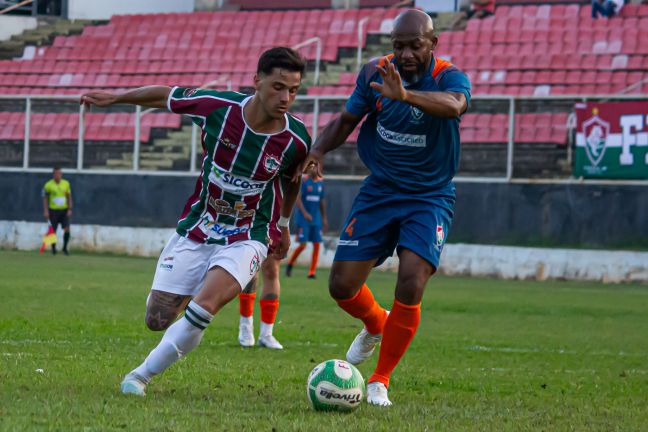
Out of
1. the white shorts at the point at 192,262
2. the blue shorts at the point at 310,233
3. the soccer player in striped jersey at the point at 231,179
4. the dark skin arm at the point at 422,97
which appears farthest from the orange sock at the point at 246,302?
the blue shorts at the point at 310,233

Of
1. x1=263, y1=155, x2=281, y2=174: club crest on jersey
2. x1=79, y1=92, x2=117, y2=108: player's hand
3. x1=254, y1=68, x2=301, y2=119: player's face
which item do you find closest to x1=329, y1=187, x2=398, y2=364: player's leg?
x1=263, y1=155, x2=281, y2=174: club crest on jersey

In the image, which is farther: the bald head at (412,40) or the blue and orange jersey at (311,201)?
Result: the blue and orange jersey at (311,201)

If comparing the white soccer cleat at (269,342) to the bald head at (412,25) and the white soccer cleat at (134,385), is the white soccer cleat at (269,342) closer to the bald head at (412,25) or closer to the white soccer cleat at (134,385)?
the white soccer cleat at (134,385)

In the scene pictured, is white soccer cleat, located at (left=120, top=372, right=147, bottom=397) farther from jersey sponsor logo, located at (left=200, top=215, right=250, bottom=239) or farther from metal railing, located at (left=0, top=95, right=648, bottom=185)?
metal railing, located at (left=0, top=95, right=648, bottom=185)

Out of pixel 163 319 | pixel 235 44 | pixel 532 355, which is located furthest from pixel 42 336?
pixel 235 44

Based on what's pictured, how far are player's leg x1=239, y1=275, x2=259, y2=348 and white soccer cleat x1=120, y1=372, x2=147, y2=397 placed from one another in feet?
11.4

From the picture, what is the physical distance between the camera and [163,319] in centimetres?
658

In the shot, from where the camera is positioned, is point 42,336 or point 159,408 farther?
point 42,336

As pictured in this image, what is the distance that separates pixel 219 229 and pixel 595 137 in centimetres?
1640

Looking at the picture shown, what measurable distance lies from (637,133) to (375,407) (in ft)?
54.4

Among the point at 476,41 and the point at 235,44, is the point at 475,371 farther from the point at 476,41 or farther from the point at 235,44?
the point at 235,44

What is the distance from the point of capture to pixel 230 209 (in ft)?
22.0

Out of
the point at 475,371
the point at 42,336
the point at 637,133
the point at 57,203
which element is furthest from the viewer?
the point at 57,203

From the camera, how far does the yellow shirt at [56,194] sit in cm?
2498
